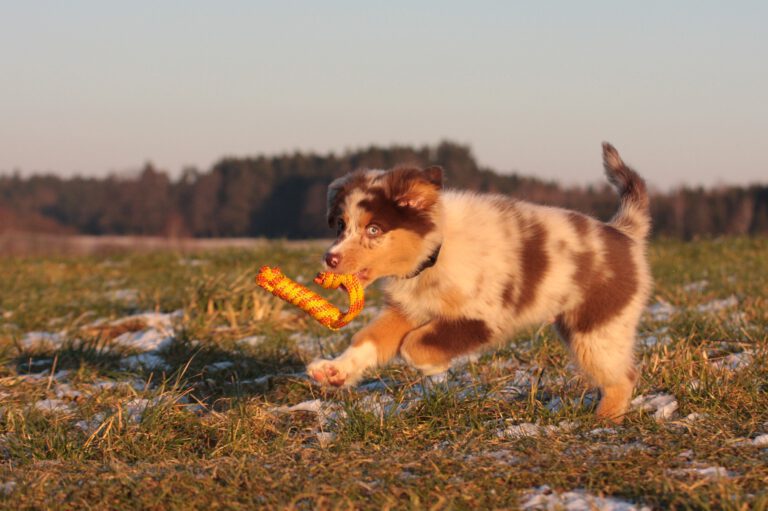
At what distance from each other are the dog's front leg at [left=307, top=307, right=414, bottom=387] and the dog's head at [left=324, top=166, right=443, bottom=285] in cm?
29

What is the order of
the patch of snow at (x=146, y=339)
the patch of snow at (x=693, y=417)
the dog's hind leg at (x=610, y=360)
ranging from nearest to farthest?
the patch of snow at (x=693, y=417) < the dog's hind leg at (x=610, y=360) < the patch of snow at (x=146, y=339)

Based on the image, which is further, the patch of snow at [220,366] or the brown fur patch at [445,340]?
the patch of snow at [220,366]

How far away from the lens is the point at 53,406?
A: 5098 millimetres

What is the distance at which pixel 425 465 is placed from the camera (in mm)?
3520

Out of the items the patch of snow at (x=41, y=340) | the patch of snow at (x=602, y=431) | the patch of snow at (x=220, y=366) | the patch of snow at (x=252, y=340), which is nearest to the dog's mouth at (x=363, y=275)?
the patch of snow at (x=602, y=431)

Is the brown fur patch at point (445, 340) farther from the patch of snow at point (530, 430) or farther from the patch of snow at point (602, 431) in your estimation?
the patch of snow at point (602, 431)

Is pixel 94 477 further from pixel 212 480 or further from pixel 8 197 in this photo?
pixel 8 197

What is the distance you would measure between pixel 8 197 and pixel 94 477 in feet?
266

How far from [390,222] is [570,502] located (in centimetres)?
181

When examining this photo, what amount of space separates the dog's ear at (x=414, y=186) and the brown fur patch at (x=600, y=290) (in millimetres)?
916

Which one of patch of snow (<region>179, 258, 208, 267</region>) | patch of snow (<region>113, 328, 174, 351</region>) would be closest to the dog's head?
patch of snow (<region>113, 328, 174, 351</region>)

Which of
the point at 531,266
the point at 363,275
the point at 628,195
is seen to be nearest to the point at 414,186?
the point at 363,275

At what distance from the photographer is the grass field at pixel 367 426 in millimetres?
3273

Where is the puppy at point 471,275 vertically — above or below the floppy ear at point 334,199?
below
